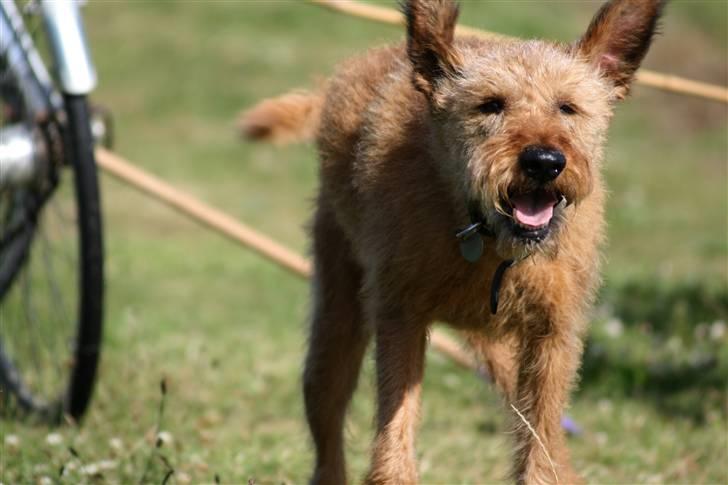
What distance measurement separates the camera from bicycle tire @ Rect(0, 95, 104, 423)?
4.71 meters

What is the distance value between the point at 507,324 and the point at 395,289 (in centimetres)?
39

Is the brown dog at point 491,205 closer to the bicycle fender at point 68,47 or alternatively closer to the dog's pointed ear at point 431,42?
the dog's pointed ear at point 431,42

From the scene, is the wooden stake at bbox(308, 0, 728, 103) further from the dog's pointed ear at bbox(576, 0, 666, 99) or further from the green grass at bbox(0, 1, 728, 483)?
the dog's pointed ear at bbox(576, 0, 666, 99)

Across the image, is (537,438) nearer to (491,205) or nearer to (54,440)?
(491,205)

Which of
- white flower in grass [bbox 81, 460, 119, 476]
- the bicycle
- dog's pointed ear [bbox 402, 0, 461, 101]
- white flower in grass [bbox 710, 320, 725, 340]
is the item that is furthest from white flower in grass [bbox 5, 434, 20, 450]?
white flower in grass [bbox 710, 320, 725, 340]

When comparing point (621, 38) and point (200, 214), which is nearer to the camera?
point (621, 38)

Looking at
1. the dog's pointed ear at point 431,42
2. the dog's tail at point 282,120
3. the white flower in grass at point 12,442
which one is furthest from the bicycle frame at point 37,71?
the dog's pointed ear at point 431,42

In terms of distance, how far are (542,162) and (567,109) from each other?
1.17 feet

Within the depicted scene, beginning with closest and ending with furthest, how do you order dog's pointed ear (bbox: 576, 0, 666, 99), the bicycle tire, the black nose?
1. the black nose
2. dog's pointed ear (bbox: 576, 0, 666, 99)
3. the bicycle tire

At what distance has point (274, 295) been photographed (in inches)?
351

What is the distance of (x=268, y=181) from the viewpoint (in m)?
13.7

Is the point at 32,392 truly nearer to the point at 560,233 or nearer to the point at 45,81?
the point at 45,81

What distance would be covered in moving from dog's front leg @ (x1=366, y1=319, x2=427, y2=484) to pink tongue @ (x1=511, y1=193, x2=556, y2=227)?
629 millimetres

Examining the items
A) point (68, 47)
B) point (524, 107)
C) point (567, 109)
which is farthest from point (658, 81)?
point (68, 47)
